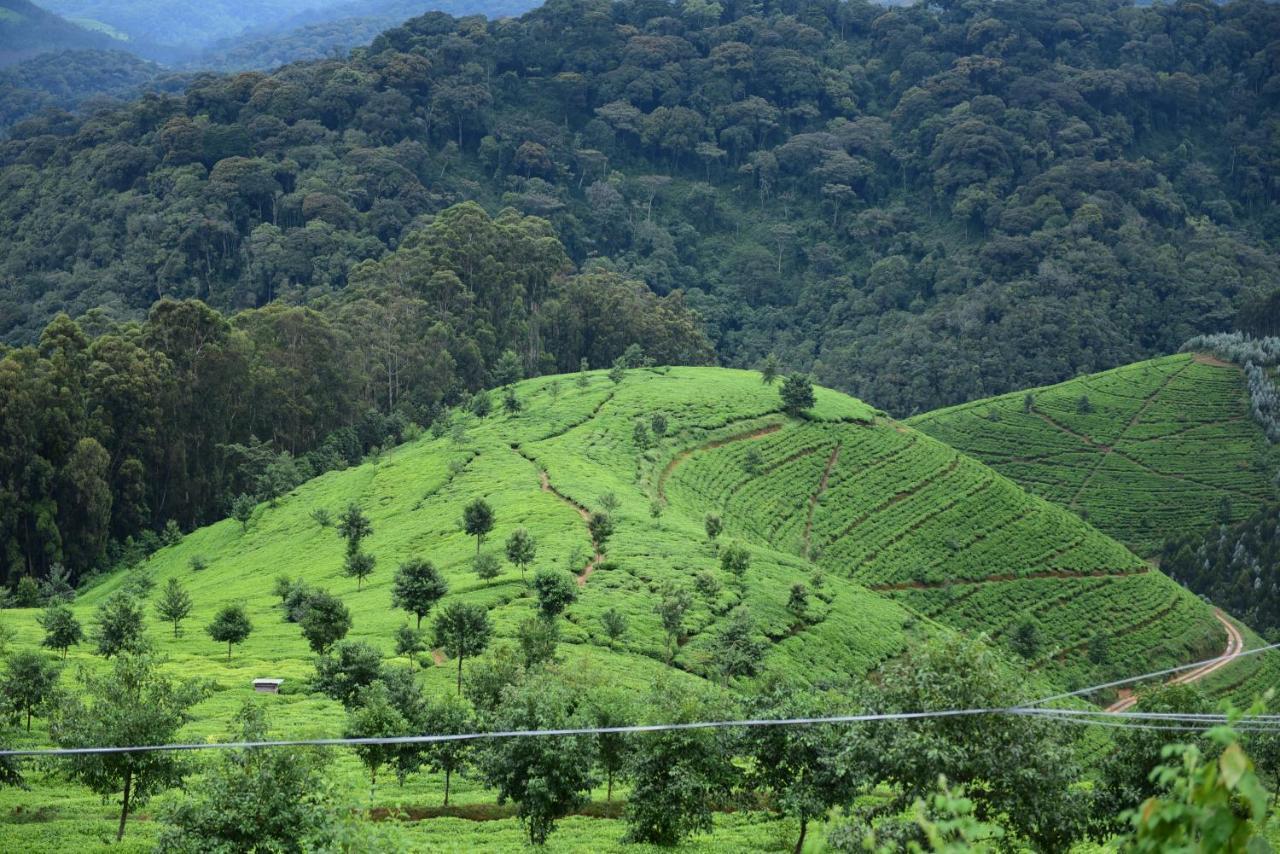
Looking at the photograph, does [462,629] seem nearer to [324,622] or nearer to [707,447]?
[324,622]

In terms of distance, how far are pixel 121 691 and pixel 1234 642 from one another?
3063 inches

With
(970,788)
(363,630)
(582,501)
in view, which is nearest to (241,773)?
(970,788)

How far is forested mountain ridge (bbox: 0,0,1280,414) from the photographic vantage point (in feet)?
448

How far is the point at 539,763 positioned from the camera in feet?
84.5

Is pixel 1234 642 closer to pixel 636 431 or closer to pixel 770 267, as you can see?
pixel 636 431

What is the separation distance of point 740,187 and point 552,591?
14390 cm

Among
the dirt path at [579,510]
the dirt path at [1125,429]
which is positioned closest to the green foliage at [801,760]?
the dirt path at [579,510]

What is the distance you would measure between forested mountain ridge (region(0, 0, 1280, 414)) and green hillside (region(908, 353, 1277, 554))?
48.0 ft

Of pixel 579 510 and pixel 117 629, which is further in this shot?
pixel 579 510

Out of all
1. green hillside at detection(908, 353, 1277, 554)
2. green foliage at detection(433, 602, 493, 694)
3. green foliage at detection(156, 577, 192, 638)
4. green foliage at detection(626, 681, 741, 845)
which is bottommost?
green hillside at detection(908, 353, 1277, 554)

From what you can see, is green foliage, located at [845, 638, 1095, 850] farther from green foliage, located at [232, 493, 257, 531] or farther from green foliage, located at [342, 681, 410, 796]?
green foliage, located at [232, 493, 257, 531]

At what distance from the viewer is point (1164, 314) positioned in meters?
144

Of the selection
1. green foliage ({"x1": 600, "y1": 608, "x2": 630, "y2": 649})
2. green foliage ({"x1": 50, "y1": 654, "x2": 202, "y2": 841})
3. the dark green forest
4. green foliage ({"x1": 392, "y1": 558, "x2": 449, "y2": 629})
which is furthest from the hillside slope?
green foliage ({"x1": 50, "y1": 654, "x2": 202, "y2": 841})

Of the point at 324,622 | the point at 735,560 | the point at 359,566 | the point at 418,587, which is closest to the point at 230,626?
the point at 324,622
